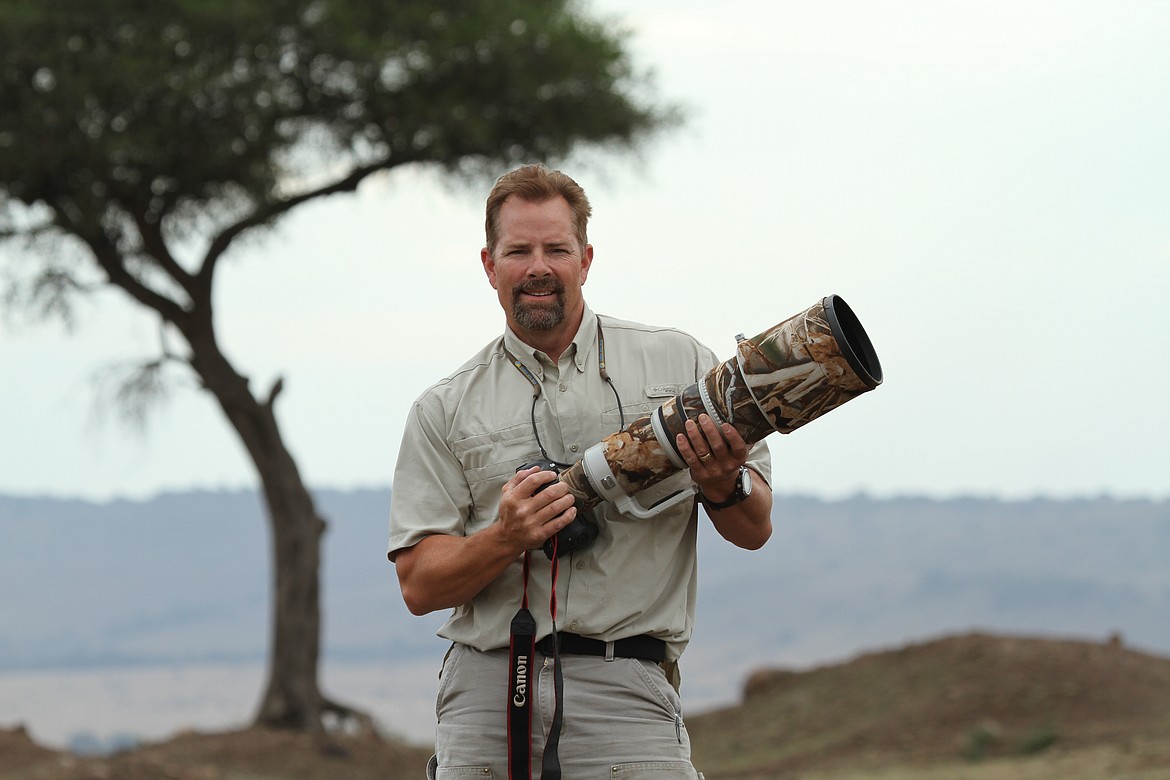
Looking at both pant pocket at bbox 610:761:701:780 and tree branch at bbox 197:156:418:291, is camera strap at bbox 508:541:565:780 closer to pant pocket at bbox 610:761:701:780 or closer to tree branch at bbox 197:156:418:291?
pant pocket at bbox 610:761:701:780

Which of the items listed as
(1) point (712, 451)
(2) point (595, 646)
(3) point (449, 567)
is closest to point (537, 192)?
(1) point (712, 451)

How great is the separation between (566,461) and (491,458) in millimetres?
191

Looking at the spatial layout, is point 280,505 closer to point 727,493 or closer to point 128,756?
point 128,756

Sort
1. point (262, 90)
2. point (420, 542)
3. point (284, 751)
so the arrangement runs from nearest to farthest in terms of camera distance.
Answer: point (420, 542)
point (284, 751)
point (262, 90)

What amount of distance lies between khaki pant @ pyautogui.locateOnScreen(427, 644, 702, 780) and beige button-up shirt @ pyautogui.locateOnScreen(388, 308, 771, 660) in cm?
8

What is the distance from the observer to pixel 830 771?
1242cm

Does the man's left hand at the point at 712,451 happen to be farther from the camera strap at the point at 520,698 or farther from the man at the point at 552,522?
the camera strap at the point at 520,698

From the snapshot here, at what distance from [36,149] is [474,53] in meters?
4.38

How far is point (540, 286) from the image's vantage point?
3600 millimetres

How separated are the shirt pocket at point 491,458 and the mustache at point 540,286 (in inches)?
13.6

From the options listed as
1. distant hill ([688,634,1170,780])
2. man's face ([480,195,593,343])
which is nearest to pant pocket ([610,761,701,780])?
man's face ([480,195,593,343])

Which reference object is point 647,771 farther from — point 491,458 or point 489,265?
point 489,265

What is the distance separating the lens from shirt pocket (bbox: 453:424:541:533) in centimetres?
364

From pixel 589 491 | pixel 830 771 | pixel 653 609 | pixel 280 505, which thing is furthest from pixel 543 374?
pixel 280 505
